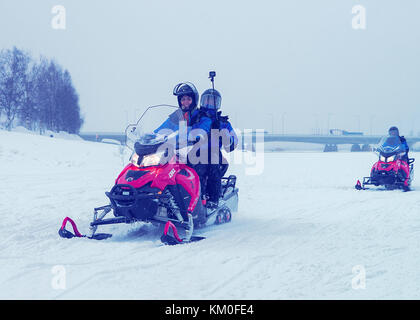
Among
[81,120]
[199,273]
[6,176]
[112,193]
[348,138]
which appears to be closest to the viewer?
[199,273]

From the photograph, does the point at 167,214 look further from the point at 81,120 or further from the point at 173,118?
the point at 81,120

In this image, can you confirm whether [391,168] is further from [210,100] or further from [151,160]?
[151,160]

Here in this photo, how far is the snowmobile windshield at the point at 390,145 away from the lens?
40.8ft

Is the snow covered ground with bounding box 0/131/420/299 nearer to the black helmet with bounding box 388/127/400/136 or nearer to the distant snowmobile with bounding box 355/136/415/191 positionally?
the distant snowmobile with bounding box 355/136/415/191

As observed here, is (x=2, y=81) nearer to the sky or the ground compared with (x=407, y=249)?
nearer to the sky

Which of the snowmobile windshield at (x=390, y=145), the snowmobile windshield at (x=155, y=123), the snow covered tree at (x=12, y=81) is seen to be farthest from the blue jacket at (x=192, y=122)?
the snow covered tree at (x=12, y=81)

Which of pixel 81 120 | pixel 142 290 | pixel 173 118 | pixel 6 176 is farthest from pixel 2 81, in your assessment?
pixel 142 290

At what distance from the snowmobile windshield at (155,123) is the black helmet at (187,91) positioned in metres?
0.32

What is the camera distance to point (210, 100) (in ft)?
21.5

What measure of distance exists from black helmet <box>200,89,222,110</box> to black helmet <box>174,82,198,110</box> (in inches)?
6.3

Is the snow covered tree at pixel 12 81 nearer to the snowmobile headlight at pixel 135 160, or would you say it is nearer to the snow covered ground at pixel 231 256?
the snow covered ground at pixel 231 256

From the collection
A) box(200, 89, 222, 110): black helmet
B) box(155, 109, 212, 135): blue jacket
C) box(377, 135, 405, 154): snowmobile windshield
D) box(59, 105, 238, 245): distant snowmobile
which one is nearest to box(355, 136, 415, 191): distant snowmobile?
box(377, 135, 405, 154): snowmobile windshield

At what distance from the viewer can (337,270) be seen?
13.0 ft
